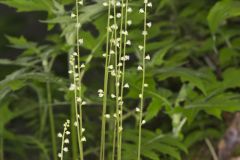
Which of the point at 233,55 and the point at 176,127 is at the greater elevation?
the point at 233,55

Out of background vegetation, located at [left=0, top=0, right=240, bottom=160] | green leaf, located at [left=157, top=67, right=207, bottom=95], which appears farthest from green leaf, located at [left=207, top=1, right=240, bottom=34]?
green leaf, located at [left=157, top=67, right=207, bottom=95]

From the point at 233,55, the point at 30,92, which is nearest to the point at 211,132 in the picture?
the point at 233,55

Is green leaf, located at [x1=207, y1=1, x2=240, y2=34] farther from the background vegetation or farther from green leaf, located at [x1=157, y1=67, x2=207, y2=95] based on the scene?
green leaf, located at [x1=157, y1=67, x2=207, y2=95]

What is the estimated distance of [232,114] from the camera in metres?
1.59

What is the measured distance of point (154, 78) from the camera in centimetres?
161

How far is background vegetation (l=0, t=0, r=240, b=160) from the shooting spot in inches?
45.7

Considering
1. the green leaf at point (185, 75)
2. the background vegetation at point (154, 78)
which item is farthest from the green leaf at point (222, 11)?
the green leaf at point (185, 75)

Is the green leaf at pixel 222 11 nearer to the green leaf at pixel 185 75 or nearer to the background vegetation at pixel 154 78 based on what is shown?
the background vegetation at pixel 154 78

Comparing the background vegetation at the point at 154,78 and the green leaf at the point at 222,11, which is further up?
the green leaf at the point at 222,11

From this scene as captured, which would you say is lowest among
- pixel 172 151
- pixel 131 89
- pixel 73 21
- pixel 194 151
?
pixel 194 151

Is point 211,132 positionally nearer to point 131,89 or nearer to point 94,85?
point 131,89

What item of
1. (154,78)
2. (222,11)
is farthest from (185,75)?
(154,78)

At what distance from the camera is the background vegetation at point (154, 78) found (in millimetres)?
1160

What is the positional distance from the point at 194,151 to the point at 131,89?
0.42 m
